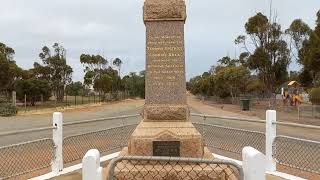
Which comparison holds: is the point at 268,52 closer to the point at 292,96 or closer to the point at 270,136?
the point at 292,96

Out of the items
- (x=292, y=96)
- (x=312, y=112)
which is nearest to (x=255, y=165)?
(x=312, y=112)

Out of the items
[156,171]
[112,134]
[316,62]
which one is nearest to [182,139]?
[156,171]

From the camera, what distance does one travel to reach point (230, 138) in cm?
1262

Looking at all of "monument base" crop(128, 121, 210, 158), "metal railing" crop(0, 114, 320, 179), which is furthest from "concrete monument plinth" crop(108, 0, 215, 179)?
"metal railing" crop(0, 114, 320, 179)

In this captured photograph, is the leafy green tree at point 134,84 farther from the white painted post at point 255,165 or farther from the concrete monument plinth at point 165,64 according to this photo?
the white painted post at point 255,165

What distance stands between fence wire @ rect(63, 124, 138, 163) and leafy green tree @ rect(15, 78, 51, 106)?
138 ft

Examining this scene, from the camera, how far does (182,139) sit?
790 centimetres

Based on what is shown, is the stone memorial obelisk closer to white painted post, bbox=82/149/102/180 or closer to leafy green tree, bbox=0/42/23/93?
white painted post, bbox=82/149/102/180

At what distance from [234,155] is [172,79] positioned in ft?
14.5

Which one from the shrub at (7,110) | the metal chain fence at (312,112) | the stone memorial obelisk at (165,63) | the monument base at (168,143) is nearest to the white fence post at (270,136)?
the stone memorial obelisk at (165,63)

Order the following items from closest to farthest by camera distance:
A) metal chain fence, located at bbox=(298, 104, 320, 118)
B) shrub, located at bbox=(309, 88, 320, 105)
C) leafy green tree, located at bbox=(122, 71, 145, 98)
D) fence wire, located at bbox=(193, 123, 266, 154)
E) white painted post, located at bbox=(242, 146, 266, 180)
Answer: white painted post, located at bbox=(242, 146, 266, 180) → fence wire, located at bbox=(193, 123, 266, 154) → metal chain fence, located at bbox=(298, 104, 320, 118) → shrub, located at bbox=(309, 88, 320, 105) → leafy green tree, located at bbox=(122, 71, 145, 98)

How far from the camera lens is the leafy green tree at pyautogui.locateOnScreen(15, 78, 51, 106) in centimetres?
5297

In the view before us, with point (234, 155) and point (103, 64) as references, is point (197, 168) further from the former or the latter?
point (103, 64)

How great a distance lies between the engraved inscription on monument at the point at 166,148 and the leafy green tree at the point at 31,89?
47135mm
